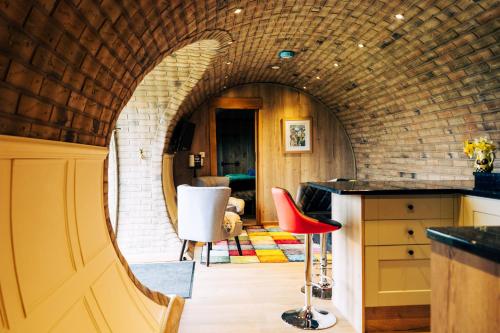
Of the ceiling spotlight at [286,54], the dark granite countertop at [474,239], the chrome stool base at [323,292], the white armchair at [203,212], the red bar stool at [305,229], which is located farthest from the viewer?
the ceiling spotlight at [286,54]

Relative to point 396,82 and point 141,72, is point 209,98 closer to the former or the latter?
point 396,82

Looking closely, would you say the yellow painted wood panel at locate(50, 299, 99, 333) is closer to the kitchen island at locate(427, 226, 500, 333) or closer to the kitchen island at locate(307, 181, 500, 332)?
the kitchen island at locate(427, 226, 500, 333)

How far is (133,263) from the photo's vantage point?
5043mm

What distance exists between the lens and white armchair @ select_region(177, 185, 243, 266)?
479 centimetres

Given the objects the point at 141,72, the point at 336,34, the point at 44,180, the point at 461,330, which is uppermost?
the point at 336,34

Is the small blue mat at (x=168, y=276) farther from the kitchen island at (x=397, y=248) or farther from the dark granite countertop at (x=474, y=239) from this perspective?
the dark granite countertop at (x=474, y=239)

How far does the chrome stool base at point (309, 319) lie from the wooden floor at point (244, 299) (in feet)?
0.18

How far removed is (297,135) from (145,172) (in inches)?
144

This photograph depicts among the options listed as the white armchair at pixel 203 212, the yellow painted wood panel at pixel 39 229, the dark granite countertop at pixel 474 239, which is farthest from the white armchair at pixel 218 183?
the dark granite countertop at pixel 474 239

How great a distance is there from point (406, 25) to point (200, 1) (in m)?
2.45

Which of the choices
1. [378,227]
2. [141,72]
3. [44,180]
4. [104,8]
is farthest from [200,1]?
[378,227]

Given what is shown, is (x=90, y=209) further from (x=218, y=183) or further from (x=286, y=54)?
(x=218, y=183)

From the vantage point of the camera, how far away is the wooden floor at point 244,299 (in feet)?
10.3

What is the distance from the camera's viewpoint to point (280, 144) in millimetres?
8062
